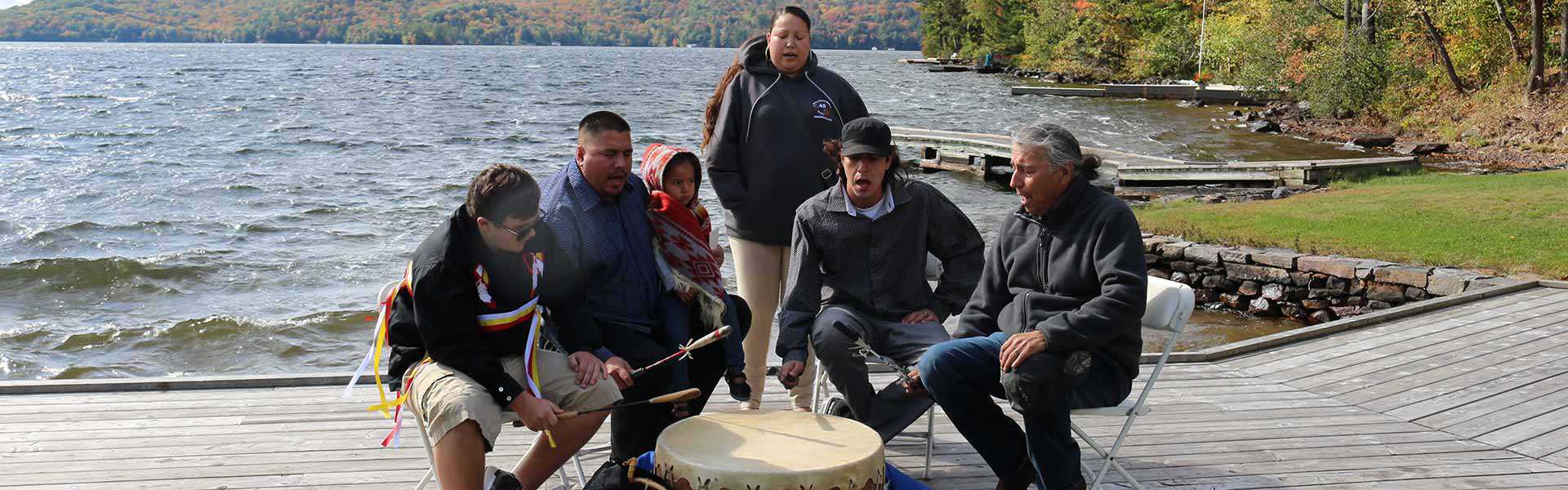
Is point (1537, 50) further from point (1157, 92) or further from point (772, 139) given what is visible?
point (772, 139)

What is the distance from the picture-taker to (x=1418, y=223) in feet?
34.4

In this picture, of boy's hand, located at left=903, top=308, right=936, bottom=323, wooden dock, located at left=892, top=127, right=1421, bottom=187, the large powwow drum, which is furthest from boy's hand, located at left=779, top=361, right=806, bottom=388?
wooden dock, located at left=892, top=127, right=1421, bottom=187

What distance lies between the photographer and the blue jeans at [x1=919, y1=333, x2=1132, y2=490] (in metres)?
3.38

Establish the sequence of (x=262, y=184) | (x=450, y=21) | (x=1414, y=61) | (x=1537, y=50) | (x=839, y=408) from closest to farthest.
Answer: (x=839, y=408)
(x=262, y=184)
(x=1537, y=50)
(x=1414, y=61)
(x=450, y=21)

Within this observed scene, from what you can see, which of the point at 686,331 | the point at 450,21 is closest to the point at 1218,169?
the point at 686,331

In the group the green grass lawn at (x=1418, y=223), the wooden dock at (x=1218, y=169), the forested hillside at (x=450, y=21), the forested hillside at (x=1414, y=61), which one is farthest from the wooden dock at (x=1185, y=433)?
the forested hillside at (x=450, y=21)

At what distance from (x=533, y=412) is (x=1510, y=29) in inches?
1042

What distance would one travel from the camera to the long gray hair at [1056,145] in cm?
350

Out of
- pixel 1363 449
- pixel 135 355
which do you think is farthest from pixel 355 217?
pixel 1363 449

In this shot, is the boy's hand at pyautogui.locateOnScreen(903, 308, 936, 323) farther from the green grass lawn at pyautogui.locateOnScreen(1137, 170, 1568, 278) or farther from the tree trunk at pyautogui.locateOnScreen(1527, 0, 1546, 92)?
the tree trunk at pyautogui.locateOnScreen(1527, 0, 1546, 92)

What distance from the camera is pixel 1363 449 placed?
171 inches

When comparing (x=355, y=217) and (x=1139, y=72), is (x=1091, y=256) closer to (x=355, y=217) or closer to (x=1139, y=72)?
(x=355, y=217)

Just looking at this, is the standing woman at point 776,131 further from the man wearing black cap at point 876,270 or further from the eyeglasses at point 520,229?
the eyeglasses at point 520,229

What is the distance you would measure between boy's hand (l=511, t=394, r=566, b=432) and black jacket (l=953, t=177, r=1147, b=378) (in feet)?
4.32
